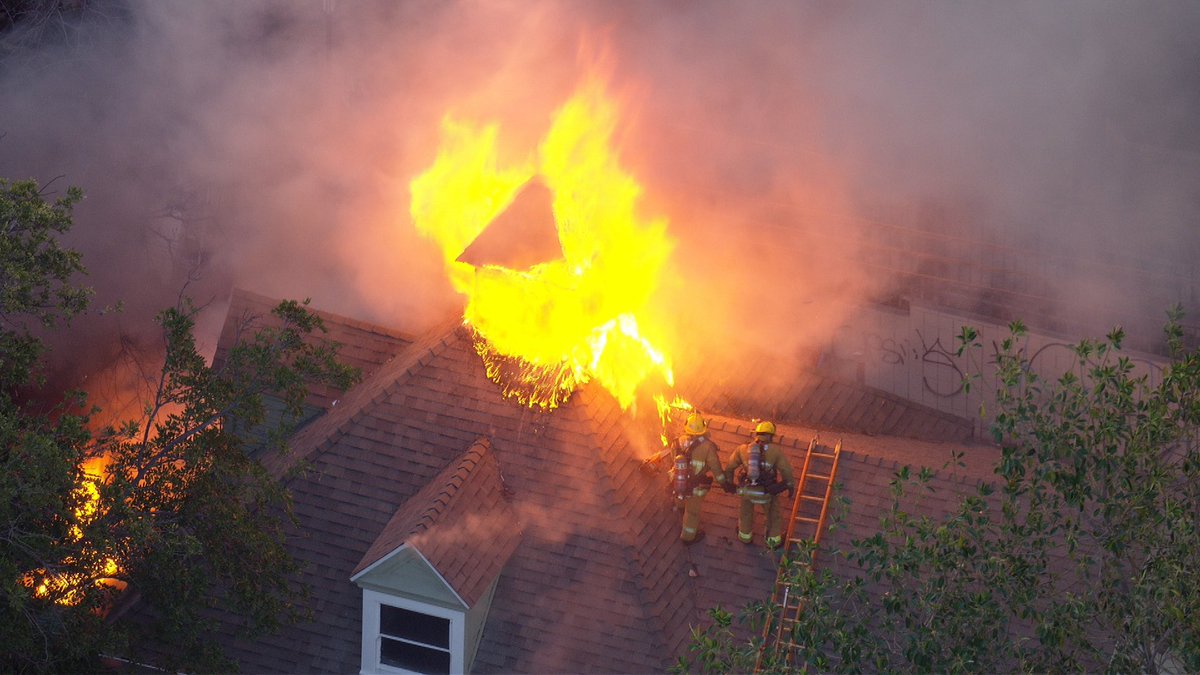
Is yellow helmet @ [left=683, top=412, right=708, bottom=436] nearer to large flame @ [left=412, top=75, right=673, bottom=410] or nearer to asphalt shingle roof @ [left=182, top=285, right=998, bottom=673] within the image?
asphalt shingle roof @ [left=182, top=285, right=998, bottom=673]

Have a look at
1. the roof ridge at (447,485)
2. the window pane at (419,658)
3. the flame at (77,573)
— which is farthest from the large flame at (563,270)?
the flame at (77,573)

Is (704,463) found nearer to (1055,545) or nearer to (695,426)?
(695,426)

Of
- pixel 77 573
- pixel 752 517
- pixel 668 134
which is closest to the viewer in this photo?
pixel 77 573

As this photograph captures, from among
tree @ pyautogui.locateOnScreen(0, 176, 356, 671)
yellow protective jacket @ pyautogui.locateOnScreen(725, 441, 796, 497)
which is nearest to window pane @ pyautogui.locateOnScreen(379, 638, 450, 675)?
tree @ pyautogui.locateOnScreen(0, 176, 356, 671)

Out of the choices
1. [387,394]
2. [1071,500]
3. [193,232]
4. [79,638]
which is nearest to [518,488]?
[387,394]

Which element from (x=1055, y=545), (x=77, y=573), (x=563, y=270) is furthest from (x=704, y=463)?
(x=77, y=573)

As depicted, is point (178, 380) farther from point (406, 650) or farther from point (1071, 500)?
point (1071, 500)

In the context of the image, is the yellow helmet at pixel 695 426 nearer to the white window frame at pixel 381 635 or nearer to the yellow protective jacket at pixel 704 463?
the yellow protective jacket at pixel 704 463
